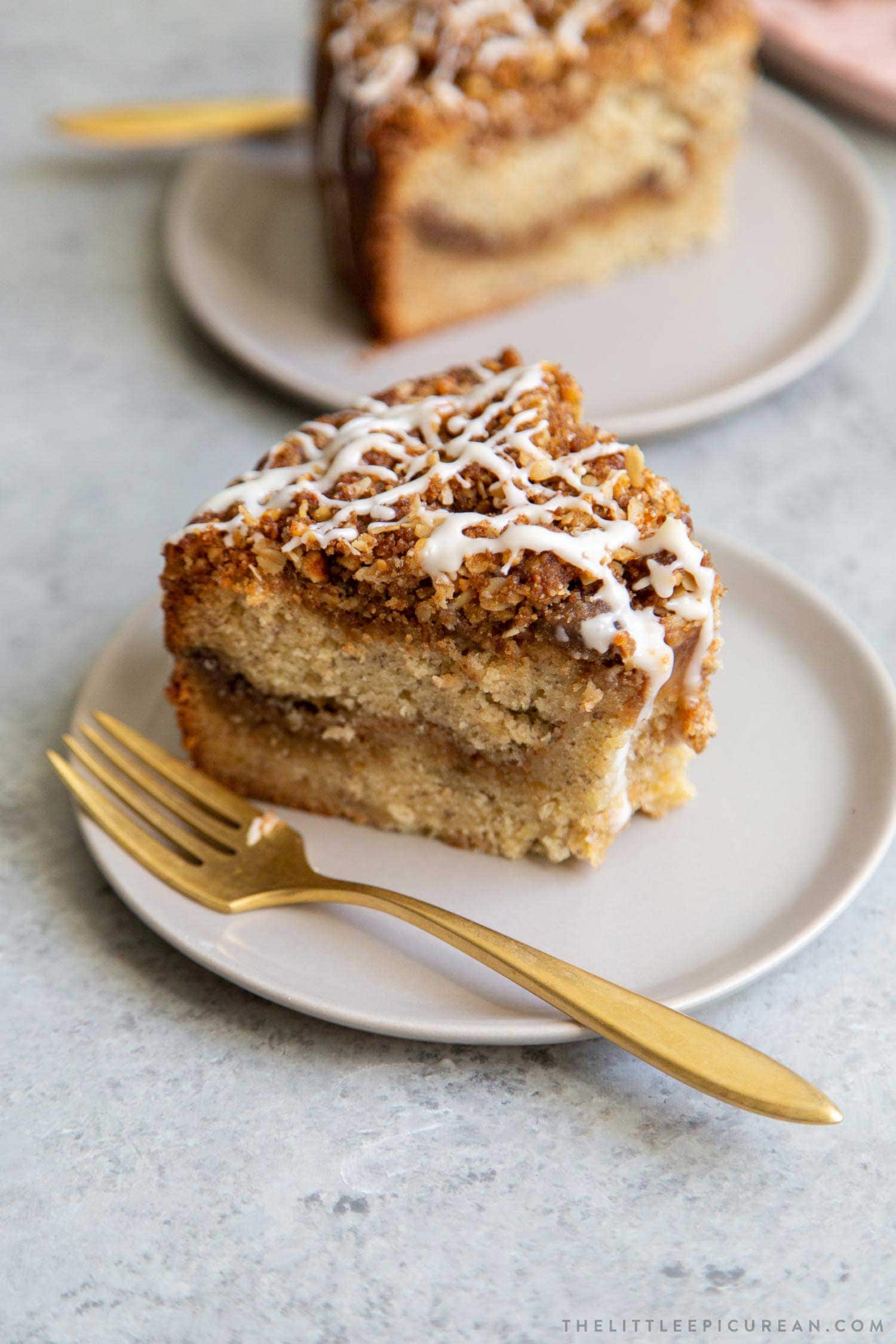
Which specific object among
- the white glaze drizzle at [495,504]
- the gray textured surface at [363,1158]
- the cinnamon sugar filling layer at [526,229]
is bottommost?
the gray textured surface at [363,1158]

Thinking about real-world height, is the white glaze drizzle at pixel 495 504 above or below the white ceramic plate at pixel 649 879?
above

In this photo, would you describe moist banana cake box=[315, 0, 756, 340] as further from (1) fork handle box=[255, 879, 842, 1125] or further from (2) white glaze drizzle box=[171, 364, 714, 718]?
(1) fork handle box=[255, 879, 842, 1125]

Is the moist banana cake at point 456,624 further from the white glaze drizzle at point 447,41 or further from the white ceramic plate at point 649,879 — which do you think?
the white glaze drizzle at point 447,41

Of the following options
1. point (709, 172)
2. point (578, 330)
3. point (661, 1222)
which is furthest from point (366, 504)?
point (709, 172)

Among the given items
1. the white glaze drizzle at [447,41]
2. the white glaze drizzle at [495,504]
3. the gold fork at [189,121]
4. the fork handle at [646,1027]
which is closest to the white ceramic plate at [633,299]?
the gold fork at [189,121]

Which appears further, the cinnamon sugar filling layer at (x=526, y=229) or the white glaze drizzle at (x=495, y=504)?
the cinnamon sugar filling layer at (x=526, y=229)

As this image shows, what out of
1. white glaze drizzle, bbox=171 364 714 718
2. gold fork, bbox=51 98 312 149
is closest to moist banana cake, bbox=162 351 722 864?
white glaze drizzle, bbox=171 364 714 718
